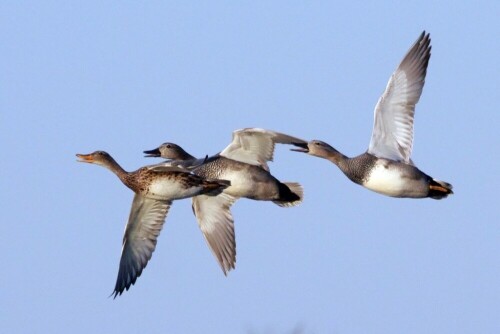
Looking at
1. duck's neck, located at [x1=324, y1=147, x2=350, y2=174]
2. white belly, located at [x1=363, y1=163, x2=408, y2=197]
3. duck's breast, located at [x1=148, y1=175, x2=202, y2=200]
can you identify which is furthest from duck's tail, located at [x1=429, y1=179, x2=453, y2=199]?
duck's breast, located at [x1=148, y1=175, x2=202, y2=200]

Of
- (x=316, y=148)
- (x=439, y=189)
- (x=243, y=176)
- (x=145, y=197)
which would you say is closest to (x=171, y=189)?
(x=145, y=197)

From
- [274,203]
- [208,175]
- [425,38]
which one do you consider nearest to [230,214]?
[274,203]

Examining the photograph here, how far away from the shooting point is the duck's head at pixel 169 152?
27750mm

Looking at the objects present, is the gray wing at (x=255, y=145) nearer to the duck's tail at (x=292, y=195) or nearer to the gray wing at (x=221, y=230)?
the duck's tail at (x=292, y=195)

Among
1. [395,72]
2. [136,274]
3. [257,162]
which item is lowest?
[136,274]

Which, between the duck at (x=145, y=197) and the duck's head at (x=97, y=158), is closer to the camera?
the duck at (x=145, y=197)

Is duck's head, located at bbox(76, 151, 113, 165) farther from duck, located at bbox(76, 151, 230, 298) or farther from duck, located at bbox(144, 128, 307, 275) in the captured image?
duck, located at bbox(144, 128, 307, 275)

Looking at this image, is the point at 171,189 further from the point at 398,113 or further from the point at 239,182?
the point at 398,113

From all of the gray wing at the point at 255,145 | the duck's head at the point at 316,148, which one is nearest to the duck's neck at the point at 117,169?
the gray wing at the point at 255,145

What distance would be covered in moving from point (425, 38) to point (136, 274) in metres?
5.95

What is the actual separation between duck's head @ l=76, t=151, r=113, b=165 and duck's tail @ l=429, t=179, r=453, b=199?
193 inches

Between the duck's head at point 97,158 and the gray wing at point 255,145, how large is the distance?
1.77m

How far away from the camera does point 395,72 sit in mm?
24641

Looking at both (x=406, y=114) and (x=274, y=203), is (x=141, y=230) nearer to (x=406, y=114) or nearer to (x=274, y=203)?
(x=274, y=203)
